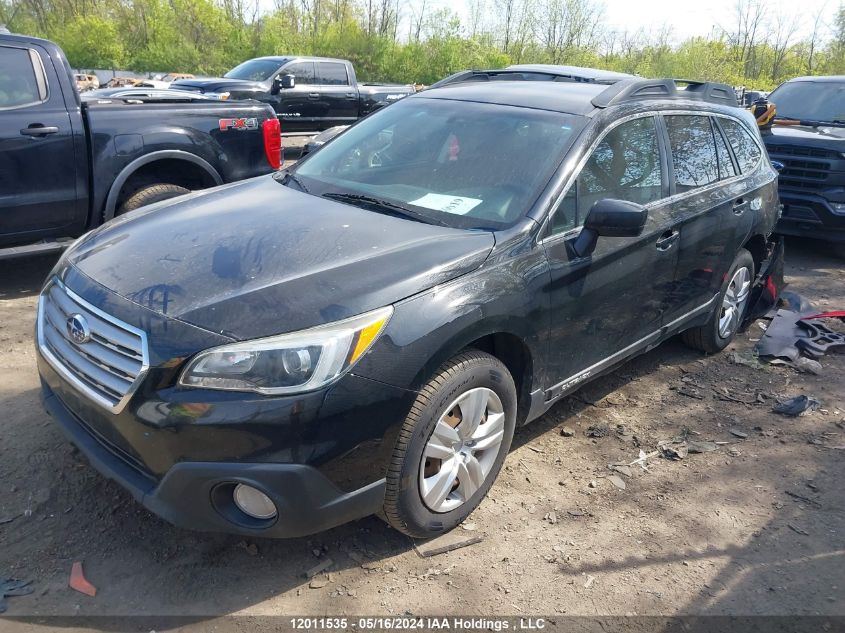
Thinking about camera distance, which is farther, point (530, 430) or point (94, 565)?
point (530, 430)

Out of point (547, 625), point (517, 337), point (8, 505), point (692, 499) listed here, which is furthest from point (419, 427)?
point (8, 505)

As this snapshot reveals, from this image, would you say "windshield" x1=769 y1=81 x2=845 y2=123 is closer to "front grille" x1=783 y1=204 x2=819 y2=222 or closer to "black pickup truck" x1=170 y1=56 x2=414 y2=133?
"front grille" x1=783 y1=204 x2=819 y2=222

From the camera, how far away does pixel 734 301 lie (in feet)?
16.6

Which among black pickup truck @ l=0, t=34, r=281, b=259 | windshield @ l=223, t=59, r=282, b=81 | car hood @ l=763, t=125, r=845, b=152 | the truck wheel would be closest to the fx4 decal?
black pickup truck @ l=0, t=34, r=281, b=259

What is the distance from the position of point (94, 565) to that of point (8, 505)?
1.97 ft

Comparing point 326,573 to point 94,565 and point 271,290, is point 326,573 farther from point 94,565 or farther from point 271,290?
point 271,290

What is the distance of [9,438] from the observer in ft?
11.1

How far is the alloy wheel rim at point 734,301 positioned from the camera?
4.95 meters

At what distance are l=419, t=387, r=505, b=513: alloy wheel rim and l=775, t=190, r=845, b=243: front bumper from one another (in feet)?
20.8

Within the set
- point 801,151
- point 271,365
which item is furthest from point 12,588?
point 801,151

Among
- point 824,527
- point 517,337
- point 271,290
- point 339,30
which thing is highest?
point 339,30

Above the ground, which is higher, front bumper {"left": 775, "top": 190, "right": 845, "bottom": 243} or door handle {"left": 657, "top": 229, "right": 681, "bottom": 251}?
door handle {"left": 657, "top": 229, "right": 681, "bottom": 251}

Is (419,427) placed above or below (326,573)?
above

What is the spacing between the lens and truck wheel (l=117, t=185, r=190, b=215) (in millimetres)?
5625
